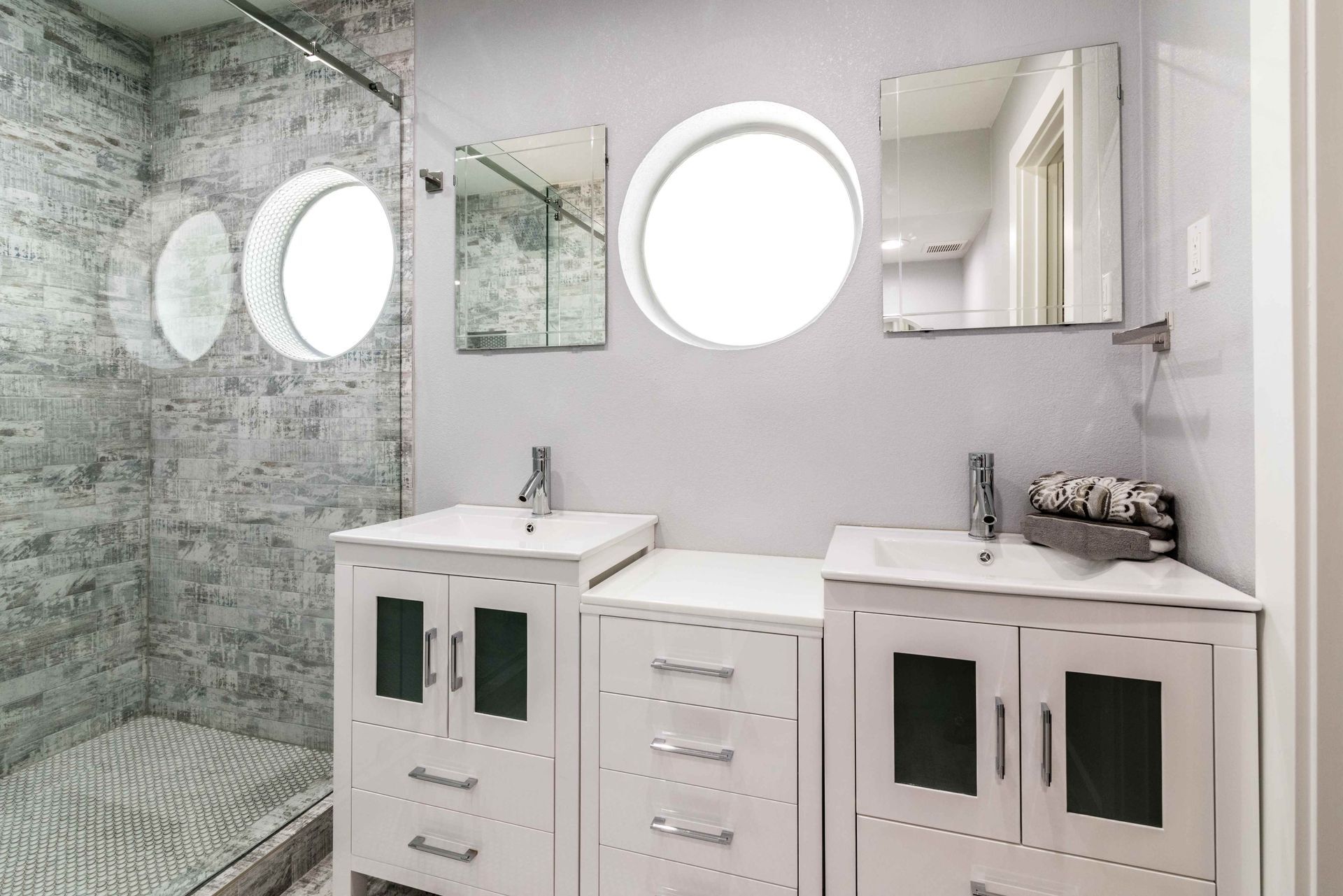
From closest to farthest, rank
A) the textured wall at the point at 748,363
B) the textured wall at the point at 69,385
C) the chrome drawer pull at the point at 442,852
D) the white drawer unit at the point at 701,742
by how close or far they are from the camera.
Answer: the white drawer unit at the point at 701,742, the textured wall at the point at 69,385, the chrome drawer pull at the point at 442,852, the textured wall at the point at 748,363

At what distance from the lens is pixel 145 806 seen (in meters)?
1.49

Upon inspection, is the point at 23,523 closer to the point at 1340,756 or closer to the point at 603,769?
the point at 603,769

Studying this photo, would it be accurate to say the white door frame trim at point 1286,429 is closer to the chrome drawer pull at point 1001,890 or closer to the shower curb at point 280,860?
the chrome drawer pull at point 1001,890

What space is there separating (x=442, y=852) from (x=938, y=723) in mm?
1070

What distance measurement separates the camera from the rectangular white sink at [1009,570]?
990mm

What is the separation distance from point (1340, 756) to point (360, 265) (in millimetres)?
3234

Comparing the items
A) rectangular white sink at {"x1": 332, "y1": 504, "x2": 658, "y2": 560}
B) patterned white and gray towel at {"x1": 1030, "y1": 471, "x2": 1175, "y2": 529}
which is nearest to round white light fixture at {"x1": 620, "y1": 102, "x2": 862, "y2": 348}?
rectangular white sink at {"x1": 332, "y1": 504, "x2": 658, "y2": 560}

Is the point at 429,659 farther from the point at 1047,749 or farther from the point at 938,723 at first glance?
the point at 1047,749

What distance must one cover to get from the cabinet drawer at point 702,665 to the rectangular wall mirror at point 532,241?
0.88 meters

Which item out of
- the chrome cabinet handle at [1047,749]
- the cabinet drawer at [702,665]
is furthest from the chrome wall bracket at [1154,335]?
the cabinet drawer at [702,665]

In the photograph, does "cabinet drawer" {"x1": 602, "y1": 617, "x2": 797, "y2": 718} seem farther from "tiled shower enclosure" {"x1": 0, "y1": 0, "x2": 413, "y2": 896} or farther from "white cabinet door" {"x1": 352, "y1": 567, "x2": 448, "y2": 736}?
"tiled shower enclosure" {"x1": 0, "y1": 0, "x2": 413, "y2": 896}

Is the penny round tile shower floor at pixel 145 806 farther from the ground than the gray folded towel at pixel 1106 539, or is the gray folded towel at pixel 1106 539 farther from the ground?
the gray folded towel at pixel 1106 539

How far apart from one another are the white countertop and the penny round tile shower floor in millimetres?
1087

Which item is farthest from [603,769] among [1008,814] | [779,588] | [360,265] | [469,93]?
[360,265]
